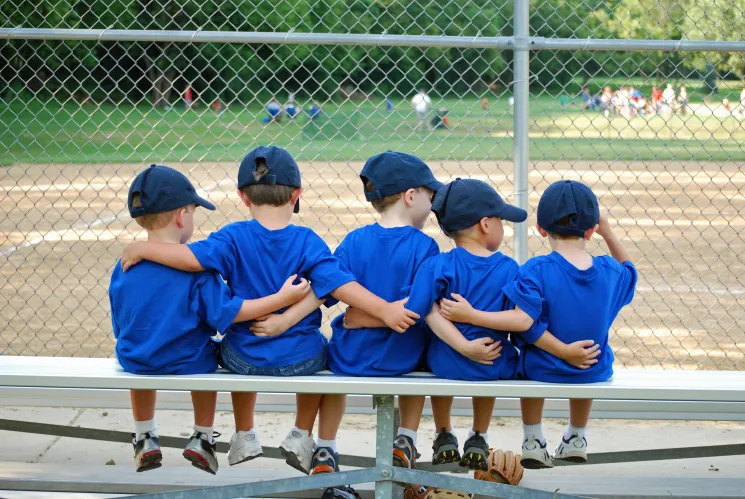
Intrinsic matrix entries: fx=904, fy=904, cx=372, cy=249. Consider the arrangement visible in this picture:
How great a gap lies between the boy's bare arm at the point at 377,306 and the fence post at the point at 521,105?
4.10 ft

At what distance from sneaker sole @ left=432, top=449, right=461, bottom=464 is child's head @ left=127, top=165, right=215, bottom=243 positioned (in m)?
1.25

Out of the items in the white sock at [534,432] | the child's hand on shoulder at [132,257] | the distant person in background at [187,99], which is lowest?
the white sock at [534,432]

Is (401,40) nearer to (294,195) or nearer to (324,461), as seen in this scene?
(294,195)

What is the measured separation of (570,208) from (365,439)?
87.2 inches

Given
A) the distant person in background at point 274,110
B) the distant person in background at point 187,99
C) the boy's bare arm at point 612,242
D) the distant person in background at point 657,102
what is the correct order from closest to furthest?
the boy's bare arm at point 612,242 < the distant person in background at point 187,99 < the distant person in background at point 657,102 < the distant person in background at point 274,110

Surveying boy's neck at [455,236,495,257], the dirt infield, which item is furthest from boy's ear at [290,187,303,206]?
the dirt infield

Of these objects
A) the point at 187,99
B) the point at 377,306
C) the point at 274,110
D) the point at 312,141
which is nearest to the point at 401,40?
the point at 377,306

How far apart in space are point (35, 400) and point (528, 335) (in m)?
2.72

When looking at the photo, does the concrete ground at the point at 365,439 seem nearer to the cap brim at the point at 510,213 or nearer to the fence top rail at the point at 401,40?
the cap brim at the point at 510,213

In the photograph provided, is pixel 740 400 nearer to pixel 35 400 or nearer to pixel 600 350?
pixel 600 350

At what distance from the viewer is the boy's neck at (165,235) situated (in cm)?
324

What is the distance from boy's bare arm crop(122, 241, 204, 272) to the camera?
123 inches

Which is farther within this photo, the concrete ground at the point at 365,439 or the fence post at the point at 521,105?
the concrete ground at the point at 365,439

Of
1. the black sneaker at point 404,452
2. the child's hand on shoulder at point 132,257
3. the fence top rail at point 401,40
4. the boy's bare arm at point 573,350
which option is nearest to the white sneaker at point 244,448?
the black sneaker at point 404,452
